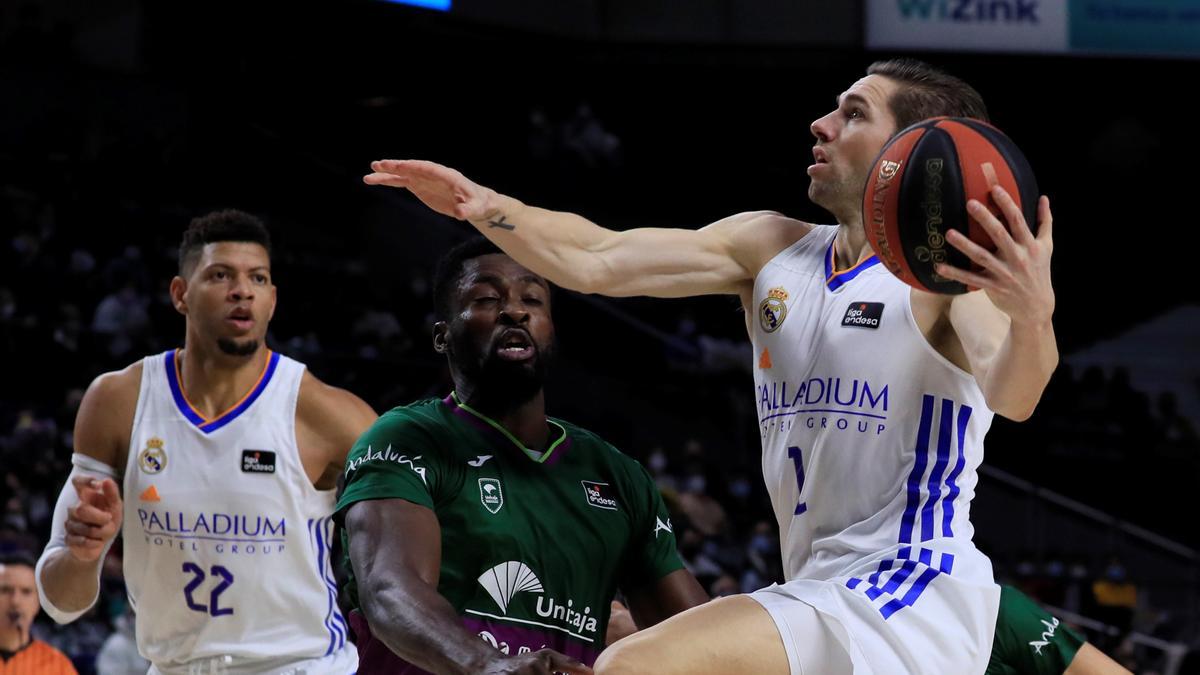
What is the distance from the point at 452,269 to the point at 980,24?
15.4 metres

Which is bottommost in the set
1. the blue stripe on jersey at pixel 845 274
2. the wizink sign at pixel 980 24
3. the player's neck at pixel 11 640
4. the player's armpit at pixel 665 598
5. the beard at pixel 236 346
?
the player's neck at pixel 11 640

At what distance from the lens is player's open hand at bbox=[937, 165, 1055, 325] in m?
3.03

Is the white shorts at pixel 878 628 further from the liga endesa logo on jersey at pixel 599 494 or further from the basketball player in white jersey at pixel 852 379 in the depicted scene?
the liga endesa logo on jersey at pixel 599 494

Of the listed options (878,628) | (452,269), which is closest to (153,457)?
(452,269)

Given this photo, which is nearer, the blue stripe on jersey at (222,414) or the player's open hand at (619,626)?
the player's open hand at (619,626)

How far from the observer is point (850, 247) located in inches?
153

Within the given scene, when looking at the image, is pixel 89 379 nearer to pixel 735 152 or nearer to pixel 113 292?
pixel 113 292

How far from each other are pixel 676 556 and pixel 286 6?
13137 millimetres

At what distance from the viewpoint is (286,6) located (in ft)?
54.0

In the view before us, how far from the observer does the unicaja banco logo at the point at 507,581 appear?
4.18 m

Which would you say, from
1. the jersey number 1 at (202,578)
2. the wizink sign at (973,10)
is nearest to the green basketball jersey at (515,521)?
the jersey number 1 at (202,578)

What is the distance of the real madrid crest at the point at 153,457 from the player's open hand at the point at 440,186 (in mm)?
2212

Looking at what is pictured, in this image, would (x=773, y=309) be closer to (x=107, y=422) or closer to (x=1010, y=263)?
(x=1010, y=263)

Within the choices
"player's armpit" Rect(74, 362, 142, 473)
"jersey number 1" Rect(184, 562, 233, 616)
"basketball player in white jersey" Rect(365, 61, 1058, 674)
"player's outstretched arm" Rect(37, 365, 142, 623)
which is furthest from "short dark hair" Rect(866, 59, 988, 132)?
"player's armpit" Rect(74, 362, 142, 473)
